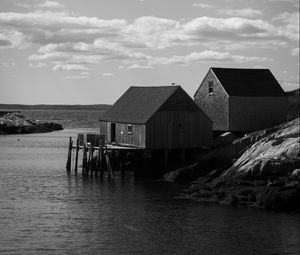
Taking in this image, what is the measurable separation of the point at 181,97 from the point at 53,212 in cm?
1937

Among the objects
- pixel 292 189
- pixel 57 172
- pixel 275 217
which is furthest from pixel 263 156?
pixel 57 172

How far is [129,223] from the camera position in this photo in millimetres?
33906

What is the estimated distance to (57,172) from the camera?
5866 cm

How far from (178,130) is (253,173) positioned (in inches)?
497

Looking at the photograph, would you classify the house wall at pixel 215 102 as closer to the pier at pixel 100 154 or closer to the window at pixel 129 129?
the pier at pixel 100 154

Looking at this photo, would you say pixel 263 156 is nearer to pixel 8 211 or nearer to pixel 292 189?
pixel 292 189

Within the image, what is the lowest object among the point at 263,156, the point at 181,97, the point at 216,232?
the point at 216,232

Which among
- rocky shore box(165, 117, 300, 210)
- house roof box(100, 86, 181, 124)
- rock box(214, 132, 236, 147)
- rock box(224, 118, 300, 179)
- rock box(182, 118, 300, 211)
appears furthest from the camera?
rock box(214, 132, 236, 147)

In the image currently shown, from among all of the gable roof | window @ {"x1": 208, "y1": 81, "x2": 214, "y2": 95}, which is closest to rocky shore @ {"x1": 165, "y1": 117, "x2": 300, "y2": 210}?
the gable roof

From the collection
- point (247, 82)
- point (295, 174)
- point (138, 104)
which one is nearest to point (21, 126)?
point (247, 82)

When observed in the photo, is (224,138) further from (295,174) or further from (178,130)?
(295,174)

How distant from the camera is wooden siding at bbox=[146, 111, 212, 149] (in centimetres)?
5225

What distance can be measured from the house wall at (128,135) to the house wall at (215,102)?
9.07m

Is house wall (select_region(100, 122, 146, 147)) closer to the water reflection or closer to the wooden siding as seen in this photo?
the wooden siding
